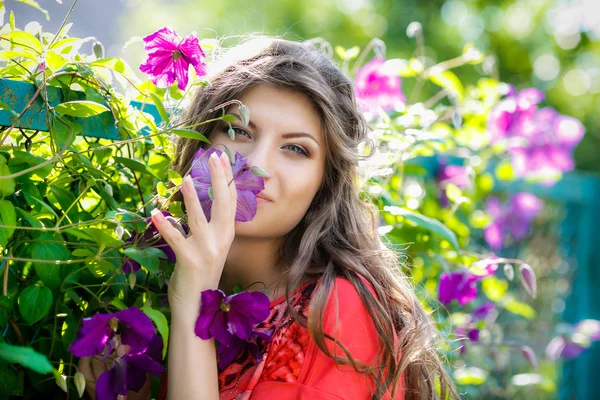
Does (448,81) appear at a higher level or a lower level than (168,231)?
higher

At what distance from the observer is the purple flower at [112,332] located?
0.80m

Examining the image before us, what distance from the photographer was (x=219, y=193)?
908 millimetres

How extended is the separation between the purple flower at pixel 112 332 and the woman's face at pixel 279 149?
1.18ft

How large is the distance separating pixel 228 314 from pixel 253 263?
0.35m

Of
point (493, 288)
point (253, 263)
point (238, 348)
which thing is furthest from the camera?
point (493, 288)

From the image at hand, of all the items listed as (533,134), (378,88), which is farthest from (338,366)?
(533,134)

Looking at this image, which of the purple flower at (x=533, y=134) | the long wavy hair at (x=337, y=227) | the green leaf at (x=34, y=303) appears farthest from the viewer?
the purple flower at (x=533, y=134)

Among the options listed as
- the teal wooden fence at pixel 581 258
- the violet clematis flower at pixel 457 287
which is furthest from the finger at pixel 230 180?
the teal wooden fence at pixel 581 258

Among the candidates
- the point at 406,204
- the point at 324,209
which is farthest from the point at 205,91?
the point at 406,204

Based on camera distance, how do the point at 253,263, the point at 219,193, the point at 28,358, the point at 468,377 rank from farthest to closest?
1. the point at 468,377
2. the point at 253,263
3. the point at 219,193
4. the point at 28,358

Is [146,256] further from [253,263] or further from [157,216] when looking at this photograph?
[253,263]

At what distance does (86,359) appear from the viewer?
1.03 metres

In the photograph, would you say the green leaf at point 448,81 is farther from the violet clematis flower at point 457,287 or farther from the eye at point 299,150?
the eye at point 299,150

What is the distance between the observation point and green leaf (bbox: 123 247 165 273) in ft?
2.84
